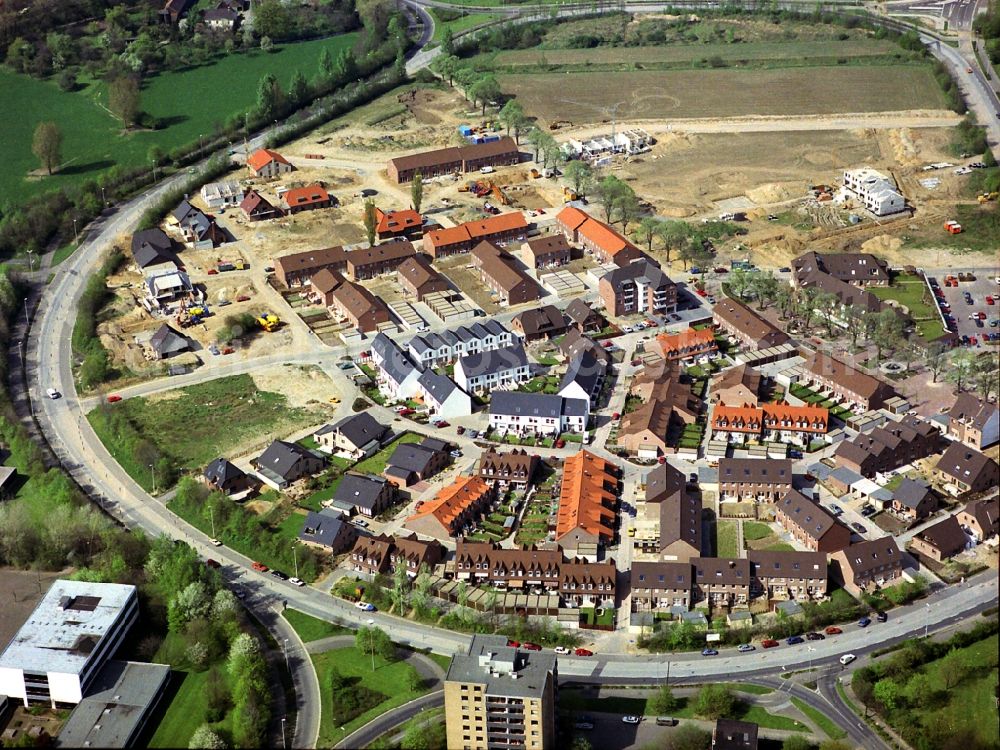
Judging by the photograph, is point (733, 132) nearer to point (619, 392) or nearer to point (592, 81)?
point (592, 81)

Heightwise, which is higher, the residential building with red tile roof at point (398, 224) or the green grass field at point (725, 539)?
the residential building with red tile roof at point (398, 224)

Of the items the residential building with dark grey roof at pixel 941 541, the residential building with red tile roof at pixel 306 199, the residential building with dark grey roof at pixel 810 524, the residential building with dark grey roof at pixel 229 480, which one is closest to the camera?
the residential building with dark grey roof at pixel 941 541

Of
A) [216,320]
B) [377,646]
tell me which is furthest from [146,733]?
[216,320]

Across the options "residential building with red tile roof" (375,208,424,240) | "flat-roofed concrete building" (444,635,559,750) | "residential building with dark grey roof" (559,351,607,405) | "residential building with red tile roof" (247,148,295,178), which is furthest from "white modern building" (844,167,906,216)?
"flat-roofed concrete building" (444,635,559,750)

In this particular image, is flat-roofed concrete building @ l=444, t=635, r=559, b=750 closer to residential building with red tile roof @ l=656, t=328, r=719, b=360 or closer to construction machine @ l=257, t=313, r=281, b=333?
residential building with red tile roof @ l=656, t=328, r=719, b=360

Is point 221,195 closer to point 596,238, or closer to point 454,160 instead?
point 454,160

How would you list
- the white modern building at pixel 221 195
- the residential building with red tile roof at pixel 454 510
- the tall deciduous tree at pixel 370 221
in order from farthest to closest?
the white modern building at pixel 221 195 < the tall deciduous tree at pixel 370 221 < the residential building with red tile roof at pixel 454 510

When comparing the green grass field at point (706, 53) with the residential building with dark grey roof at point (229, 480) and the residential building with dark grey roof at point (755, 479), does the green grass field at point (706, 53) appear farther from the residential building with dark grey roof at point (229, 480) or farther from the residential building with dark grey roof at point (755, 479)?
the residential building with dark grey roof at point (229, 480)

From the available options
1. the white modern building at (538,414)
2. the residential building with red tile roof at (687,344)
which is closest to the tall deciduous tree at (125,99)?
the white modern building at (538,414)
